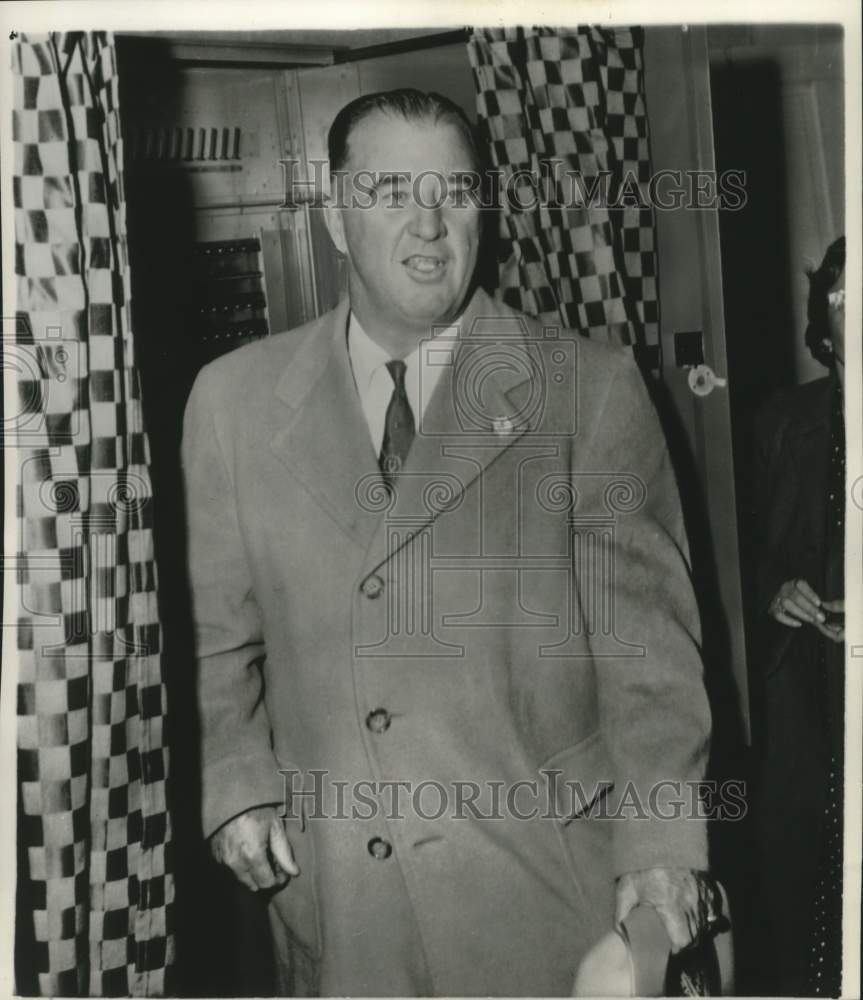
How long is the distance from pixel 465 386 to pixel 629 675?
45cm

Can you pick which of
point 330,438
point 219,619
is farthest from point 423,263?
point 219,619

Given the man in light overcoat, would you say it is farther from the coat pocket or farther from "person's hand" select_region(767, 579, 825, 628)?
"person's hand" select_region(767, 579, 825, 628)

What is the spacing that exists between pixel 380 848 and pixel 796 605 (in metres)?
0.73

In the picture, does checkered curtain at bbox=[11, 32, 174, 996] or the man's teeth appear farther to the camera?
the man's teeth

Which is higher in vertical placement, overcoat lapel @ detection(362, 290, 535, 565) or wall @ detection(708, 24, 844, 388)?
wall @ detection(708, 24, 844, 388)

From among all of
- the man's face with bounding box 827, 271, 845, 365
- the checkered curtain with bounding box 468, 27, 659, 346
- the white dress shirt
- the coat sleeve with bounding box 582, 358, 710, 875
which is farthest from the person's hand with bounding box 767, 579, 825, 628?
the white dress shirt

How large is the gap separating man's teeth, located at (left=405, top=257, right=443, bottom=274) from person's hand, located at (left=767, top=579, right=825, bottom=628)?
2.41 ft

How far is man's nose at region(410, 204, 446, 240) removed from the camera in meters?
1.25

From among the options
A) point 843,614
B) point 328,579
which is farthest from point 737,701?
point 328,579

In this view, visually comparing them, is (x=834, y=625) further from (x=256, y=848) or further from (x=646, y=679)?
(x=256, y=848)

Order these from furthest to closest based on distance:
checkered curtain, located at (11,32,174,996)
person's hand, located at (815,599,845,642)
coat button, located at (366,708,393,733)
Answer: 1. person's hand, located at (815,599,845,642)
2. coat button, located at (366,708,393,733)
3. checkered curtain, located at (11,32,174,996)

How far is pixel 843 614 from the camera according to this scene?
142cm

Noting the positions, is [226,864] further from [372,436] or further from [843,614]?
[843,614]

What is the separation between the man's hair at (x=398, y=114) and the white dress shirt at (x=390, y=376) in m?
0.24
